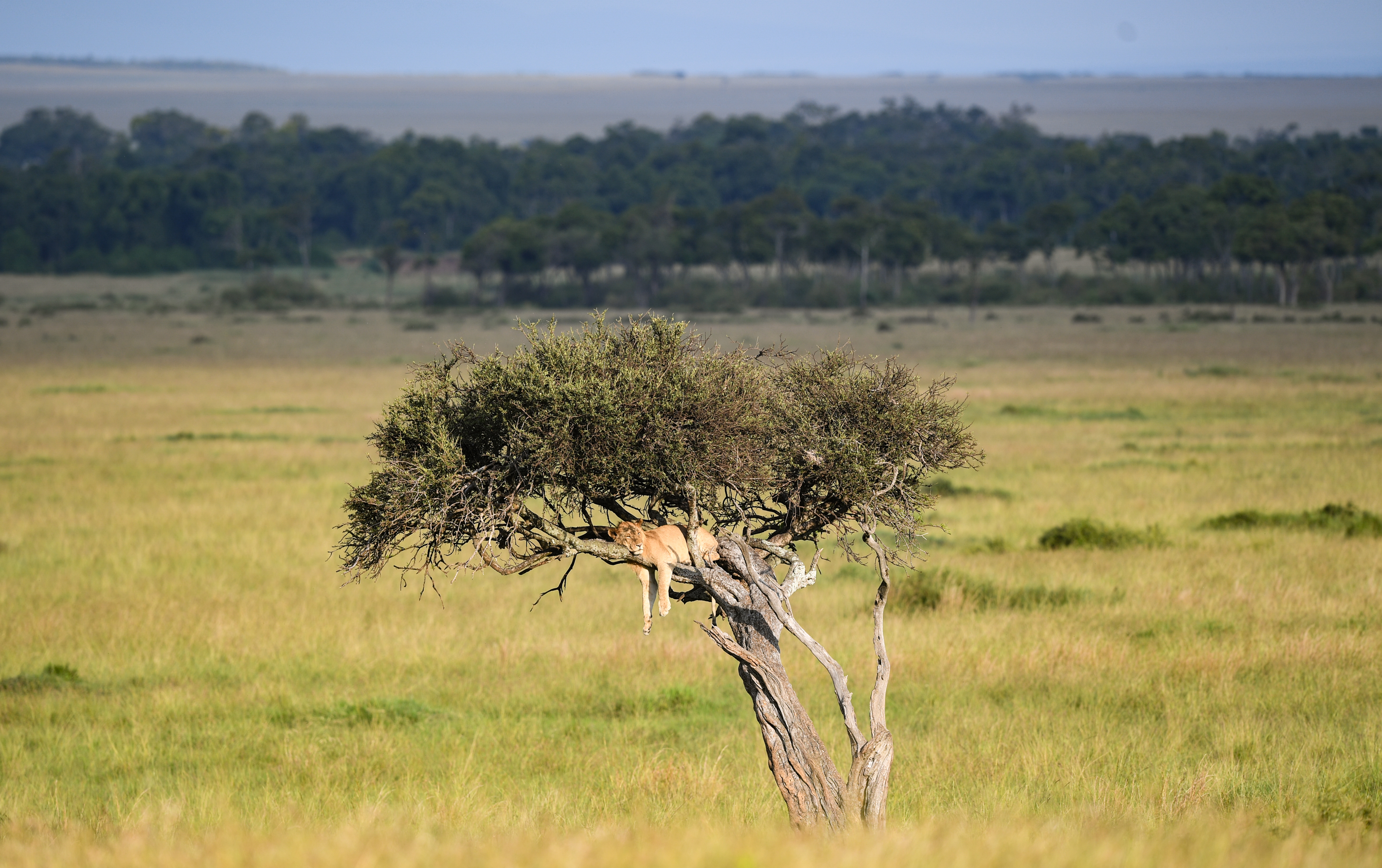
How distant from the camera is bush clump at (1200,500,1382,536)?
19.1m

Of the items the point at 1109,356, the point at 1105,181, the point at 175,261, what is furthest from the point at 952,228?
the point at 175,261

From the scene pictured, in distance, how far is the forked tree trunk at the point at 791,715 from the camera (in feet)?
21.7

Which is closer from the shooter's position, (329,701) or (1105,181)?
(329,701)

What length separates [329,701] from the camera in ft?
38.7

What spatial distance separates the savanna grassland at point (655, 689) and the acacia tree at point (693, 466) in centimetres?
85

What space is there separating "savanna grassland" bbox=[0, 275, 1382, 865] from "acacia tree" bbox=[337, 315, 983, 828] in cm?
85

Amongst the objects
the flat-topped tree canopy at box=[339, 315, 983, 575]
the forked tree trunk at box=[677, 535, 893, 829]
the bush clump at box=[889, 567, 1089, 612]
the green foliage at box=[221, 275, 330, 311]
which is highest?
the flat-topped tree canopy at box=[339, 315, 983, 575]

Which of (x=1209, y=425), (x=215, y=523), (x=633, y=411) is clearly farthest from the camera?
(x=1209, y=425)

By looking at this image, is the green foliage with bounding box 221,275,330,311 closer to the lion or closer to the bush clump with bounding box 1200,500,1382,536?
the bush clump with bounding box 1200,500,1382,536

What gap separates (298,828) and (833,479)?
10.2 feet

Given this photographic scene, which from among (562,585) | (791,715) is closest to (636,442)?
(562,585)

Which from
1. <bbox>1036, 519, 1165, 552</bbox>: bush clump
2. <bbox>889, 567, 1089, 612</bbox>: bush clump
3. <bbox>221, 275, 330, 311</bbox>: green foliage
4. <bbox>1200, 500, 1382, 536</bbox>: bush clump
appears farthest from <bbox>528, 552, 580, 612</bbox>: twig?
<bbox>221, 275, 330, 311</bbox>: green foliage

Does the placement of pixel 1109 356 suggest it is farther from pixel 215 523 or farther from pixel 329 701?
pixel 329 701

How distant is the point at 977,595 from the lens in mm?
15852
